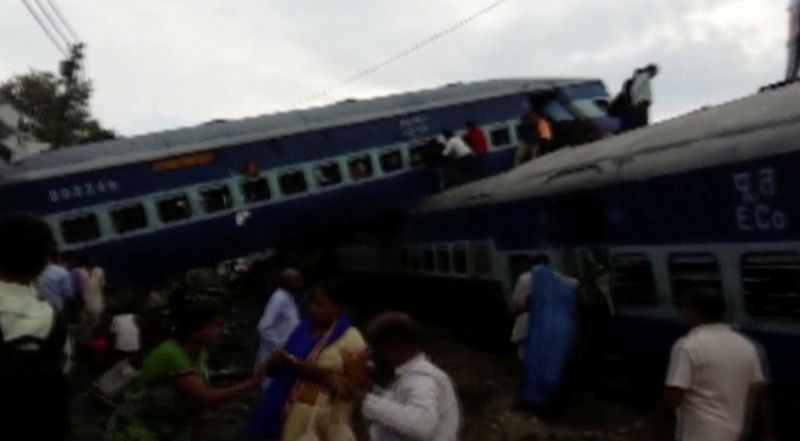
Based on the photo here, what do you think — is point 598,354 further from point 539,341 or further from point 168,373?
point 168,373

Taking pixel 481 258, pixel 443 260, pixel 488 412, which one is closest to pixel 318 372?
pixel 488 412

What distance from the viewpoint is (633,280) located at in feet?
33.3

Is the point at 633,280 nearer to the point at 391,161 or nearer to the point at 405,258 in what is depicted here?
the point at 405,258

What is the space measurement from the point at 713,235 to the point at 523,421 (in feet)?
8.75

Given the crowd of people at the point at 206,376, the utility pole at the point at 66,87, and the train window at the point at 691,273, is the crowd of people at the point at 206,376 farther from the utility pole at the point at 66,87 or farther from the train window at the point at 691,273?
the utility pole at the point at 66,87

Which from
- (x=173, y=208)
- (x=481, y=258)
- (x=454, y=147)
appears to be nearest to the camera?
(x=481, y=258)

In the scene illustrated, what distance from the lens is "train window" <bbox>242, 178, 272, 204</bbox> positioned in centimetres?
1911

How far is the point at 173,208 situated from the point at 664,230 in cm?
1092

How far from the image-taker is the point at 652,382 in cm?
1012

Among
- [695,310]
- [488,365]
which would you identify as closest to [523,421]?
[488,365]

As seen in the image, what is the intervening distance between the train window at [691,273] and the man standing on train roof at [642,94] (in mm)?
11277

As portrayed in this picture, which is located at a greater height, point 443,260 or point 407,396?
point 407,396

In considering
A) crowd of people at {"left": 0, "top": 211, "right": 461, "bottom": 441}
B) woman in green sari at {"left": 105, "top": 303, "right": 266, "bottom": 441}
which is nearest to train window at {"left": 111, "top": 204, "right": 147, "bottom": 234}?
crowd of people at {"left": 0, "top": 211, "right": 461, "bottom": 441}

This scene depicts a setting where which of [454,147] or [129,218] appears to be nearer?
[129,218]
